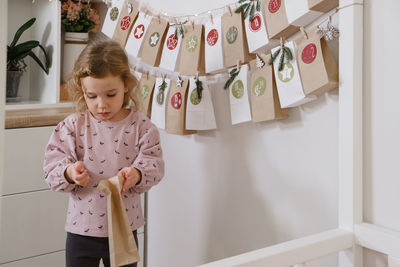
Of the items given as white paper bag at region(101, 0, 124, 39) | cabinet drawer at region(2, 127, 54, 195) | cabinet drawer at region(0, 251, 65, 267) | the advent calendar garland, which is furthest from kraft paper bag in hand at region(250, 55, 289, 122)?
cabinet drawer at region(0, 251, 65, 267)

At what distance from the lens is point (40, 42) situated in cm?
208

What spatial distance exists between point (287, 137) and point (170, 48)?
1.61 ft

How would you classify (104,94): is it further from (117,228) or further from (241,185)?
(241,185)

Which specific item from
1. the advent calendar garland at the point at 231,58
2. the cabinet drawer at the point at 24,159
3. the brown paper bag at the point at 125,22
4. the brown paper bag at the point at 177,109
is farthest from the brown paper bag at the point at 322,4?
the cabinet drawer at the point at 24,159

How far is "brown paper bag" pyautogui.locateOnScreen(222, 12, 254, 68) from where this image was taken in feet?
4.33

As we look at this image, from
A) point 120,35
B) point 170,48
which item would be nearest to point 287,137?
point 170,48

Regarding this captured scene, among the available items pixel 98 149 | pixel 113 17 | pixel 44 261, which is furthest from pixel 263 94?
pixel 44 261

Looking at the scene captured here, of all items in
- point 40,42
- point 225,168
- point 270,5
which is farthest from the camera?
point 40,42

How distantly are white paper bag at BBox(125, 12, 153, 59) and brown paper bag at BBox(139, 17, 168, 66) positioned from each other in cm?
2

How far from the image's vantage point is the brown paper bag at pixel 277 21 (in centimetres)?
118

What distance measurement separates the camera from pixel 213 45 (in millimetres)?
1398

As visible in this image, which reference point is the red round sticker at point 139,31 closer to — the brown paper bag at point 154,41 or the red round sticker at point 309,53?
the brown paper bag at point 154,41

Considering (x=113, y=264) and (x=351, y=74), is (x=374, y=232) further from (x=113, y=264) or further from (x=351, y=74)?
(x=113, y=264)

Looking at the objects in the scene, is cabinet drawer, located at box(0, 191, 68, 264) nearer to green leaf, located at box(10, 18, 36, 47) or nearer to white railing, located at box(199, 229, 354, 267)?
green leaf, located at box(10, 18, 36, 47)
